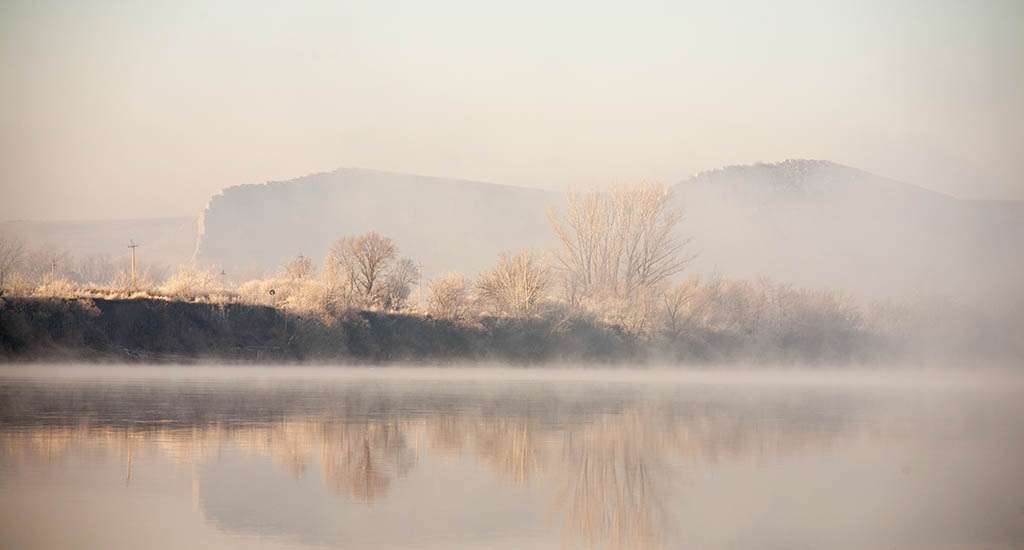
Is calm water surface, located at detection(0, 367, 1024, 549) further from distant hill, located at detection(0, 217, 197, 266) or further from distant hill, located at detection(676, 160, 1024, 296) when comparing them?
distant hill, located at detection(0, 217, 197, 266)

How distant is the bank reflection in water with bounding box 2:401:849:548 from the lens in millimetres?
11812

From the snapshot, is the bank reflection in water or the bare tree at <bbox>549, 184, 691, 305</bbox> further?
the bare tree at <bbox>549, 184, 691, 305</bbox>

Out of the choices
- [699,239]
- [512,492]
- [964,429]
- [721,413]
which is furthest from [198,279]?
[699,239]

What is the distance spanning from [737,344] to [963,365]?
12818 millimetres

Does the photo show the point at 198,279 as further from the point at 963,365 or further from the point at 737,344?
the point at 963,365

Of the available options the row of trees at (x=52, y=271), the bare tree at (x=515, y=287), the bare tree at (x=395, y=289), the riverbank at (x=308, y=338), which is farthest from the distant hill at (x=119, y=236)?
the riverbank at (x=308, y=338)

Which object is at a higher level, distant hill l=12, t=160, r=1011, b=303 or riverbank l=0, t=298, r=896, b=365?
distant hill l=12, t=160, r=1011, b=303

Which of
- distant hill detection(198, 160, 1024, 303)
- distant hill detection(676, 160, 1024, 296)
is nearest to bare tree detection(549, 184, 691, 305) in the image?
distant hill detection(676, 160, 1024, 296)

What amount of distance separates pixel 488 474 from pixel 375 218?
3989 inches

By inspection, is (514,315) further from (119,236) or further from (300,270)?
(119,236)

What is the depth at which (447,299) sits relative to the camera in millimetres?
53219

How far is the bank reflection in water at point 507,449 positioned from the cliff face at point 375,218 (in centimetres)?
8360

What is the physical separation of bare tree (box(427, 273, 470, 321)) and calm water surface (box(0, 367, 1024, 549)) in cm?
2589

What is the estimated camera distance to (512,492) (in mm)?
12516
